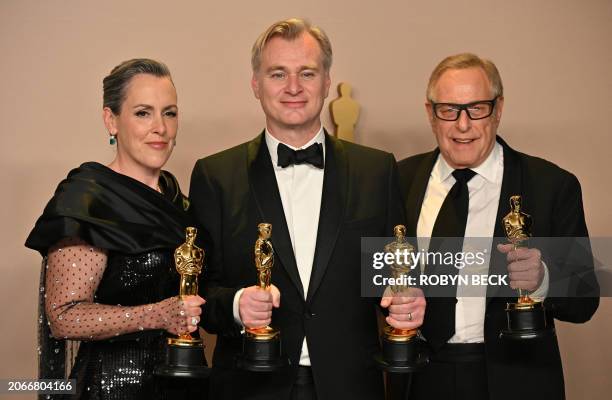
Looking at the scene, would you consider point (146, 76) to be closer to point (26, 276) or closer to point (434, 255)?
point (434, 255)

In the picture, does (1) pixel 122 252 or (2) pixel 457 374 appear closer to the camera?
(1) pixel 122 252

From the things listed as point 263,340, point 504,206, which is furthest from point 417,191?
point 263,340

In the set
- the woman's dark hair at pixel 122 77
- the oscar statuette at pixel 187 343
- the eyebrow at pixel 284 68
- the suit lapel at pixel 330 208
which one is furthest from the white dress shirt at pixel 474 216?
the woman's dark hair at pixel 122 77

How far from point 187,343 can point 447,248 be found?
1.09 m

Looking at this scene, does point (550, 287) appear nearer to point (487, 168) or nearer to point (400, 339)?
point (487, 168)

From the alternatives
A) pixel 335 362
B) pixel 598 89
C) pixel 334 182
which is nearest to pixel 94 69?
pixel 334 182

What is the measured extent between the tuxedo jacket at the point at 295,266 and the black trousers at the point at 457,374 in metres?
0.26

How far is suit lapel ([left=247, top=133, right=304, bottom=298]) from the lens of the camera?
2988 mm

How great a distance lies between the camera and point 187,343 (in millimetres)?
2730

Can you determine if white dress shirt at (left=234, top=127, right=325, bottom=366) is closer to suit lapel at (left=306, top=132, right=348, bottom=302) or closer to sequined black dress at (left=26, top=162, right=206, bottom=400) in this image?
suit lapel at (left=306, top=132, right=348, bottom=302)

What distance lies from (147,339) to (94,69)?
1899mm

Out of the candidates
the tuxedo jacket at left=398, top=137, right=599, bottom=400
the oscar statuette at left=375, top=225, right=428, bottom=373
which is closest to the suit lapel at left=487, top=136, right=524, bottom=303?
the tuxedo jacket at left=398, top=137, right=599, bottom=400

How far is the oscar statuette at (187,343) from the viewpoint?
2.72 metres

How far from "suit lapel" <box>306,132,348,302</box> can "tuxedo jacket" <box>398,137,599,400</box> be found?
17.0 inches
